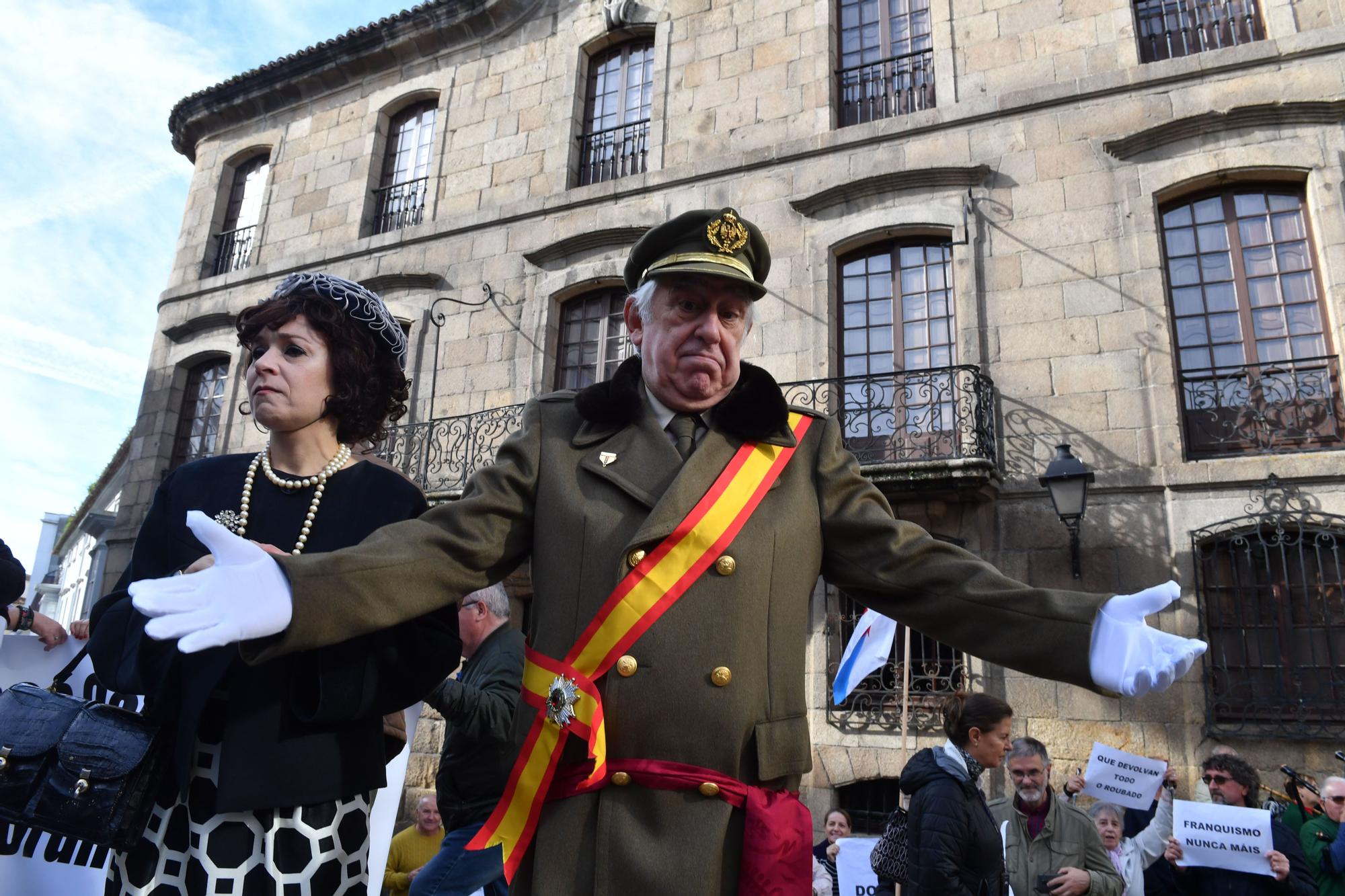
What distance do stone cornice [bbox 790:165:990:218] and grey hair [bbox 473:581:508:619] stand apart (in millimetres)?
7997

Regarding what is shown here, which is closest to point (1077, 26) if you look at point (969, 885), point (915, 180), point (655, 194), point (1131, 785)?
point (915, 180)

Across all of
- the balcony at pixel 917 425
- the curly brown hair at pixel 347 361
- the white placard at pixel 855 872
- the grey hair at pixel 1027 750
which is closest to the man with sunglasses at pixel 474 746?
the curly brown hair at pixel 347 361

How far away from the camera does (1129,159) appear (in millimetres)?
9820

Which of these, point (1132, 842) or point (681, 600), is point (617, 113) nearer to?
point (1132, 842)

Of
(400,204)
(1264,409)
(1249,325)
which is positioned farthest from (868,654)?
(400,204)

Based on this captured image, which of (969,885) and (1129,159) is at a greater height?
(1129,159)

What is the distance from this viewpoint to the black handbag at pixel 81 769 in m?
1.77

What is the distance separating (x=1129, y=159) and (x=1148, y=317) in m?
1.89

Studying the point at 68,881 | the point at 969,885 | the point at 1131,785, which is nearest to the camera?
the point at 68,881

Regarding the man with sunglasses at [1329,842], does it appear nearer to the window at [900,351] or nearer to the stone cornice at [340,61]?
the window at [900,351]

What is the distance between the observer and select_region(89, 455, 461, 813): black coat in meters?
1.87

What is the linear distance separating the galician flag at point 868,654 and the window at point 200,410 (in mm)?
12346

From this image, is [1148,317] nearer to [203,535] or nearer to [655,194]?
[655,194]

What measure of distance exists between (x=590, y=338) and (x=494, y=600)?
8409mm
